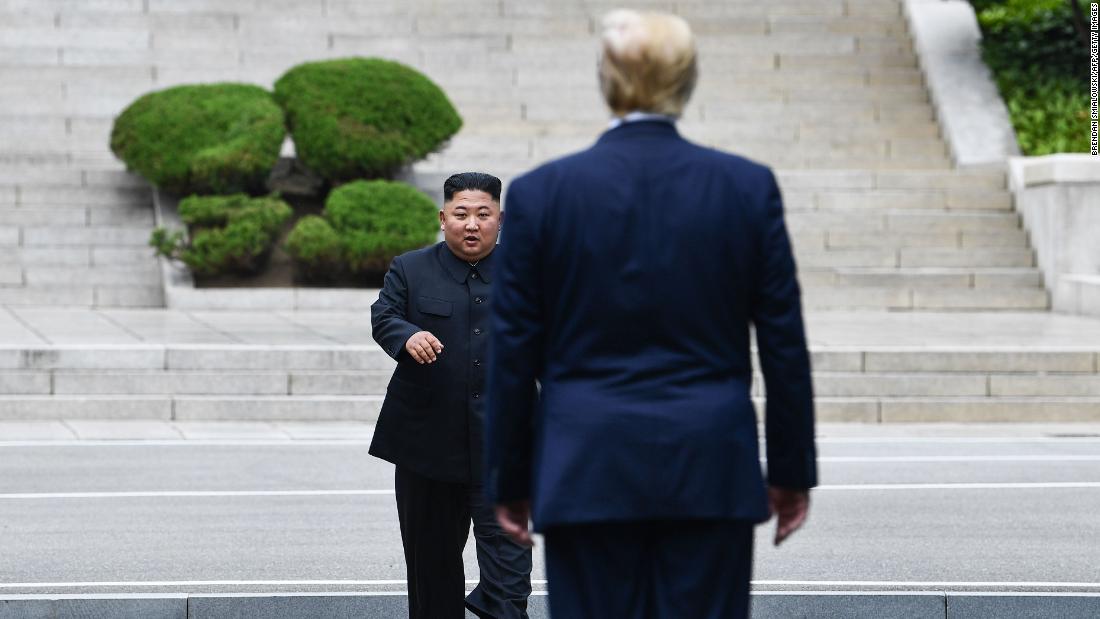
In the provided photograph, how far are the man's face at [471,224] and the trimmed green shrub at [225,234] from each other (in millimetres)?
12064

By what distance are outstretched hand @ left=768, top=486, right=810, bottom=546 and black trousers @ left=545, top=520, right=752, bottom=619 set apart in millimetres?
112

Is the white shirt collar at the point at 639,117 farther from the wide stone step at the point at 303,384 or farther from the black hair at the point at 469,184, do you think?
the wide stone step at the point at 303,384

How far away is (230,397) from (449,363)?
7737mm

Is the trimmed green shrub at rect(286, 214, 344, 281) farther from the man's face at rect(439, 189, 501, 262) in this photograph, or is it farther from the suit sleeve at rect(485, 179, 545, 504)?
the suit sleeve at rect(485, 179, 545, 504)

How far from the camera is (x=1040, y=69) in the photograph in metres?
23.4

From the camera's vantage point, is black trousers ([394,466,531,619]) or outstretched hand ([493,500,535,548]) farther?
black trousers ([394,466,531,619])

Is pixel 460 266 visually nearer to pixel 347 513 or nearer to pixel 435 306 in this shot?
pixel 435 306

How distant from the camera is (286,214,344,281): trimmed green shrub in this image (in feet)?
55.3

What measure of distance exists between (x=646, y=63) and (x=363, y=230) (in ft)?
45.6

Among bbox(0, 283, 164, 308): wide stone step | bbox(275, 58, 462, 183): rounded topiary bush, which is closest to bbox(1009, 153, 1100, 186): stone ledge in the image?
bbox(275, 58, 462, 183): rounded topiary bush

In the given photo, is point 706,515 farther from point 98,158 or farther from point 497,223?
point 98,158

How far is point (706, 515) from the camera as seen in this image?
329cm

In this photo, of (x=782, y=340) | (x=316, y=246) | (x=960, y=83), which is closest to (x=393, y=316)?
(x=782, y=340)

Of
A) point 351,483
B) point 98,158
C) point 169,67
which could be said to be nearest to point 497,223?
point 351,483
